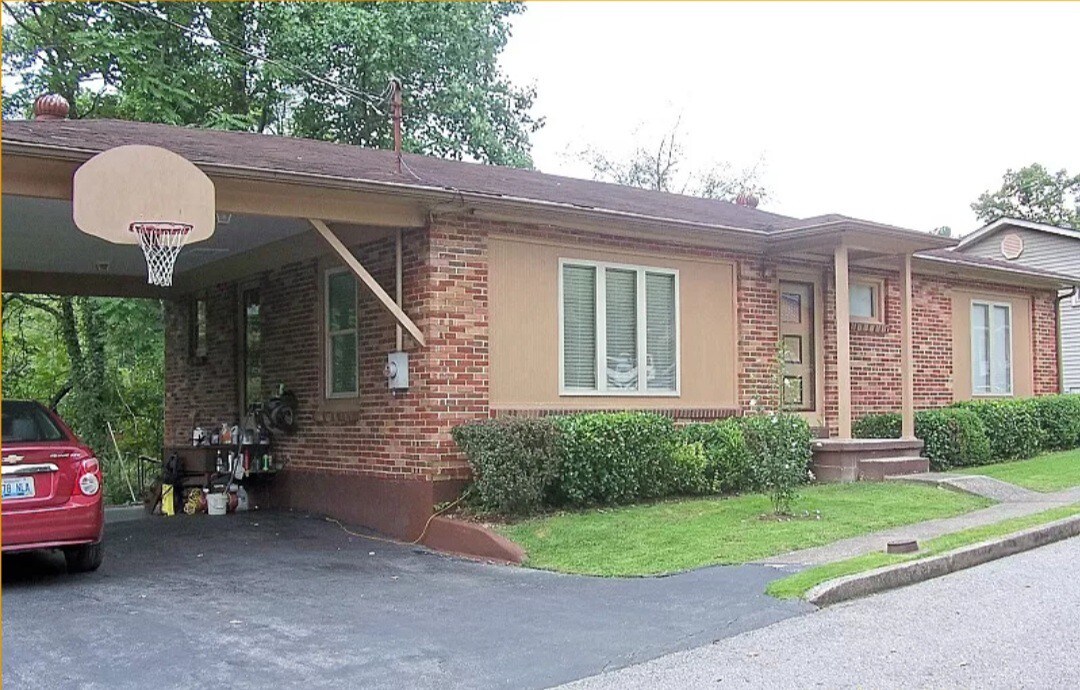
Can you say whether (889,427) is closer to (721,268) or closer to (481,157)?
(721,268)

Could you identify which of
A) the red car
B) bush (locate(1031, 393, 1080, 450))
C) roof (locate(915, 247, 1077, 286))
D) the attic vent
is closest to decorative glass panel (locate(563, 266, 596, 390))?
the red car

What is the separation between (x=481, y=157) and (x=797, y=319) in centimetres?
1266

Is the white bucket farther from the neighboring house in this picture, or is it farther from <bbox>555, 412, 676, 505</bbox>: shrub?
the neighboring house

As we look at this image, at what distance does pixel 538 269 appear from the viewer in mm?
11648

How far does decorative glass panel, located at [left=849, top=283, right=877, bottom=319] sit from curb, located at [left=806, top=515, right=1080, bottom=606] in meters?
5.76

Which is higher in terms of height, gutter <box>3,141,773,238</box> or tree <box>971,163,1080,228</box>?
tree <box>971,163,1080,228</box>

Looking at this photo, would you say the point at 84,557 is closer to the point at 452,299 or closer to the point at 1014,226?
the point at 452,299

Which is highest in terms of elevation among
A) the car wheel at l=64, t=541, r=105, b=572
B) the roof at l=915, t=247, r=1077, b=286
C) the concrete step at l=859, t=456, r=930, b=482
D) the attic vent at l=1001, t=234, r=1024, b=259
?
the attic vent at l=1001, t=234, r=1024, b=259

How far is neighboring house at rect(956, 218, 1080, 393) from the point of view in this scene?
85.0 feet

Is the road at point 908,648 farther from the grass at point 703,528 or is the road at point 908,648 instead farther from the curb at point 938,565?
the grass at point 703,528

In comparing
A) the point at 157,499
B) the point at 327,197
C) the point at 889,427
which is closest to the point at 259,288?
the point at 157,499

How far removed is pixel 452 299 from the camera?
1088 centimetres

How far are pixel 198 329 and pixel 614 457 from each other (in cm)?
760

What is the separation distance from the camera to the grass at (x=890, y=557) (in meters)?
7.32
